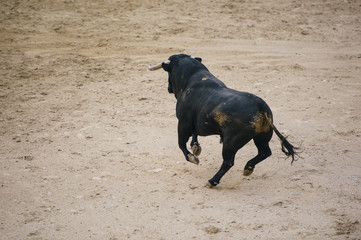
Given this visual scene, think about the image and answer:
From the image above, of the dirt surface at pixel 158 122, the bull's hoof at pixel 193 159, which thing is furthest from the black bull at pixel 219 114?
the dirt surface at pixel 158 122

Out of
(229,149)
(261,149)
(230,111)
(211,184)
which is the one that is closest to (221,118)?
(230,111)

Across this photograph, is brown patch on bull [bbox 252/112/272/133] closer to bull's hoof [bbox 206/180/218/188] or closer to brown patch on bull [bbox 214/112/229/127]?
brown patch on bull [bbox 214/112/229/127]

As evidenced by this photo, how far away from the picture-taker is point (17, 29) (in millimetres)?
12984

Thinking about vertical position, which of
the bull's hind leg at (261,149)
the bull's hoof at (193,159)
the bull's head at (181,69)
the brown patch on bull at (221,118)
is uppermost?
the bull's head at (181,69)

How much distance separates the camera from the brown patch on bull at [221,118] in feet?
16.9

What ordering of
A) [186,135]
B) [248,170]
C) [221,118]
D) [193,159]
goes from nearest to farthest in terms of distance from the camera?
[221,118], [248,170], [193,159], [186,135]

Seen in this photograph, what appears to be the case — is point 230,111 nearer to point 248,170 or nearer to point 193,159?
point 248,170

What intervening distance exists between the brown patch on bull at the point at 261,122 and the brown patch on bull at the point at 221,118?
0.38m

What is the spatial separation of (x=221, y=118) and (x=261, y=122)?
1.76ft

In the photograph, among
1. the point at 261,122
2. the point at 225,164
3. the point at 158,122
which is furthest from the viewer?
the point at 158,122

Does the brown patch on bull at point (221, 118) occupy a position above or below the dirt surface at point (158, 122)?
above

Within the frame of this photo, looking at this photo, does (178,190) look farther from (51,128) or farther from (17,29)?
(17,29)

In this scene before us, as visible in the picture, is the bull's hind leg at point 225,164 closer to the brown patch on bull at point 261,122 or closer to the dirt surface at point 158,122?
the dirt surface at point 158,122

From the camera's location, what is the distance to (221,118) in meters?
5.19
